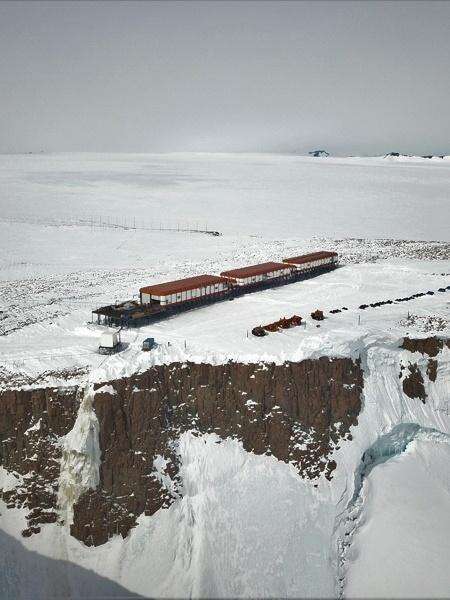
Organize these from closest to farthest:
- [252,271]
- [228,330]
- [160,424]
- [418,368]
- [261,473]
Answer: [261,473] → [160,424] → [418,368] → [228,330] → [252,271]

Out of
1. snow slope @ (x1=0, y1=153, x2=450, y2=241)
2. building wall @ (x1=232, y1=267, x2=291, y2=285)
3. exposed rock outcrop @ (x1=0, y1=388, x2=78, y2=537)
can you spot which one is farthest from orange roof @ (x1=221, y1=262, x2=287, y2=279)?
snow slope @ (x1=0, y1=153, x2=450, y2=241)

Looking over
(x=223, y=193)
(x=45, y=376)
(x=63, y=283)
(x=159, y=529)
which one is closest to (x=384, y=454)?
(x=159, y=529)

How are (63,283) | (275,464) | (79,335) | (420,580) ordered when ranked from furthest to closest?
(63,283)
(79,335)
(275,464)
(420,580)

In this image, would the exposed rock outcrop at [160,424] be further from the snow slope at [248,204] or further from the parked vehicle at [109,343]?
the snow slope at [248,204]

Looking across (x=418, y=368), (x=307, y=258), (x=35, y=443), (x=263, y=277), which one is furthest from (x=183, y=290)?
(x=307, y=258)

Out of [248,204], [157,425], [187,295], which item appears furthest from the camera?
[248,204]

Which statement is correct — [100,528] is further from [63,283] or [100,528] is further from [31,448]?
[63,283]

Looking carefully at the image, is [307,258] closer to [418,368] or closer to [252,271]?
[252,271]
